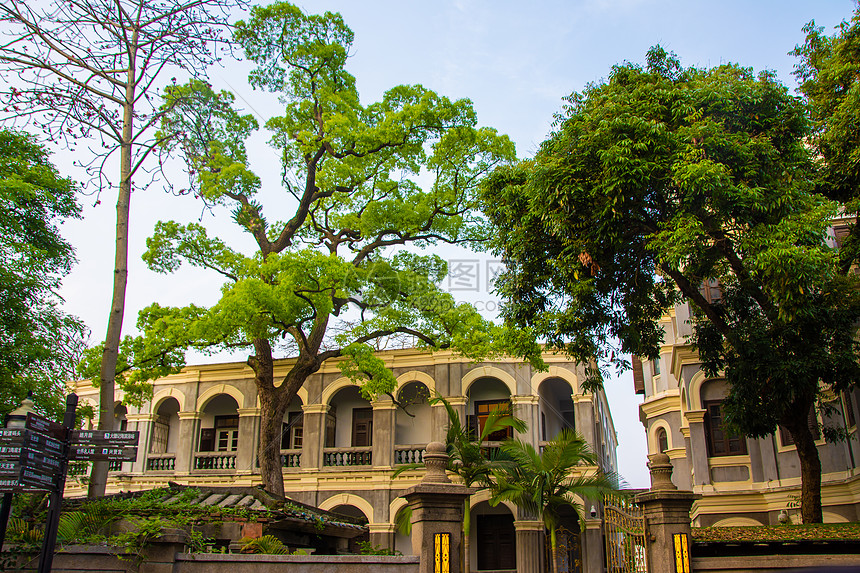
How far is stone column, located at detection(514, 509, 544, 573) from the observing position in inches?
708

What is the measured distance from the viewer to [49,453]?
7.57 meters

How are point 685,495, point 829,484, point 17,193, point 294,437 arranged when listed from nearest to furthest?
point 685,495, point 17,193, point 829,484, point 294,437

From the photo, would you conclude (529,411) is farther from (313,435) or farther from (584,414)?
(313,435)

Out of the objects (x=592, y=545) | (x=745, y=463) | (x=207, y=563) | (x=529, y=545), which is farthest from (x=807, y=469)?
(x=207, y=563)

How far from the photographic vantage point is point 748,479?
58.9 ft

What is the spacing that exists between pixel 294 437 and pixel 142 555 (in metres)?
14.7

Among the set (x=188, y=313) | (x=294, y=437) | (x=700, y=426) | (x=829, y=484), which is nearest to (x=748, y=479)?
(x=700, y=426)

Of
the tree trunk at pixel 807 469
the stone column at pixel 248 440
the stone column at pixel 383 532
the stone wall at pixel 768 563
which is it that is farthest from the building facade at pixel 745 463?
the stone column at pixel 248 440

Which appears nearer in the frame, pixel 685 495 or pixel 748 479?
pixel 685 495

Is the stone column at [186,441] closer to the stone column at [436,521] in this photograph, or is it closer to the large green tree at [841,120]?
the stone column at [436,521]

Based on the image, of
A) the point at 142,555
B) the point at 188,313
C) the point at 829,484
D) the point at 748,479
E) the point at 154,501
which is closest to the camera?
the point at 142,555

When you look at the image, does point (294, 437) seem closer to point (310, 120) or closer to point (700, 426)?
point (310, 120)

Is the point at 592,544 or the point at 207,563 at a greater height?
the point at 207,563

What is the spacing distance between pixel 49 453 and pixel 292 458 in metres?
14.2
